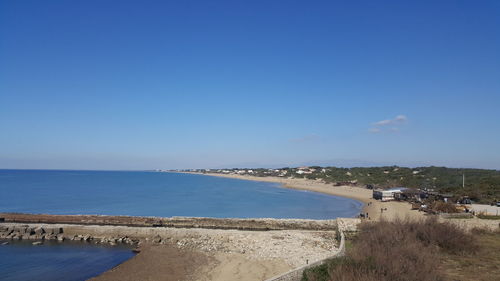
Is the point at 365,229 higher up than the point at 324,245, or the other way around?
the point at 365,229

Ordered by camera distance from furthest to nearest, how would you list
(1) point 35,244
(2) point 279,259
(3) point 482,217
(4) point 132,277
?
(3) point 482,217, (1) point 35,244, (2) point 279,259, (4) point 132,277

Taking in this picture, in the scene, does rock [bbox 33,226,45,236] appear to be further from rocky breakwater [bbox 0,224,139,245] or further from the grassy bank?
the grassy bank

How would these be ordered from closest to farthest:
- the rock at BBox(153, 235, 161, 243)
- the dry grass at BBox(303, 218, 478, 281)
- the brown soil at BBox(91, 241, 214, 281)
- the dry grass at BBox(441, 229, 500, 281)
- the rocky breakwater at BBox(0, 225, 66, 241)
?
the dry grass at BBox(303, 218, 478, 281) < the dry grass at BBox(441, 229, 500, 281) < the brown soil at BBox(91, 241, 214, 281) < the rock at BBox(153, 235, 161, 243) < the rocky breakwater at BBox(0, 225, 66, 241)

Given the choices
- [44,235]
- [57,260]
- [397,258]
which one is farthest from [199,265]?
[44,235]

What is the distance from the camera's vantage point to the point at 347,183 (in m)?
91.7

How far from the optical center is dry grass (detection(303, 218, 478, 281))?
10.9m

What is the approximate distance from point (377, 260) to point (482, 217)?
23.1m

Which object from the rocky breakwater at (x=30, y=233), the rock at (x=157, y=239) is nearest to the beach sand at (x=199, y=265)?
the rock at (x=157, y=239)

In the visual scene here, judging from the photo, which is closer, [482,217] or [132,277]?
[132,277]

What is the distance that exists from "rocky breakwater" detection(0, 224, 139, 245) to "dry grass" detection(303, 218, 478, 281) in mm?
19065

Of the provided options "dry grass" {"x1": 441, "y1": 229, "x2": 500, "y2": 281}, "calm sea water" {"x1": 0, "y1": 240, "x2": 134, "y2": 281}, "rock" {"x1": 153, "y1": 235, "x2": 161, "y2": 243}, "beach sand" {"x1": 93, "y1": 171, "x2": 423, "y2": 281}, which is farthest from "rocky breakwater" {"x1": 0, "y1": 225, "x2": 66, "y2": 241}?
"dry grass" {"x1": 441, "y1": 229, "x2": 500, "y2": 281}

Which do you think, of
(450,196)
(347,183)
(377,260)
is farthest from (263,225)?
(347,183)

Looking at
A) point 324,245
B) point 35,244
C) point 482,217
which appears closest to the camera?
point 324,245

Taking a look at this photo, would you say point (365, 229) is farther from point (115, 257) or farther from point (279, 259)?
point (115, 257)
